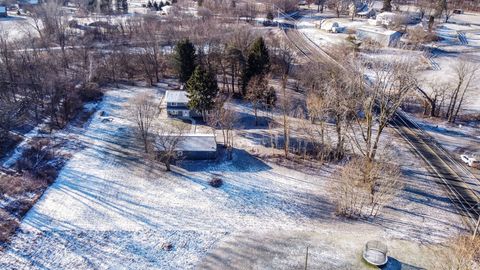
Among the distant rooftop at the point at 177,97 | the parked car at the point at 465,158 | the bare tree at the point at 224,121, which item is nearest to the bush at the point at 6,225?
the bare tree at the point at 224,121

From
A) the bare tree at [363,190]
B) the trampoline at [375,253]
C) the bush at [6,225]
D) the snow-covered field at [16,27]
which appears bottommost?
the bush at [6,225]

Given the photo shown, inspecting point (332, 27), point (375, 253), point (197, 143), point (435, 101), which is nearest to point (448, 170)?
point (435, 101)

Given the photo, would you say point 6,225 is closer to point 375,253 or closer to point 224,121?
point 224,121

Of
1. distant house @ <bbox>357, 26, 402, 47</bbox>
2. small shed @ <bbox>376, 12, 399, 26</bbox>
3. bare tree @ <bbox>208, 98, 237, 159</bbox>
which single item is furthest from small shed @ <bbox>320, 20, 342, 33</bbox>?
bare tree @ <bbox>208, 98, 237, 159</bbox>

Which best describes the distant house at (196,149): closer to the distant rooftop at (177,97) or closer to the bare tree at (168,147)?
the bare tree at (168,147)

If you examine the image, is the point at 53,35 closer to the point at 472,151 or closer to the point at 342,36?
the point at 342,36
